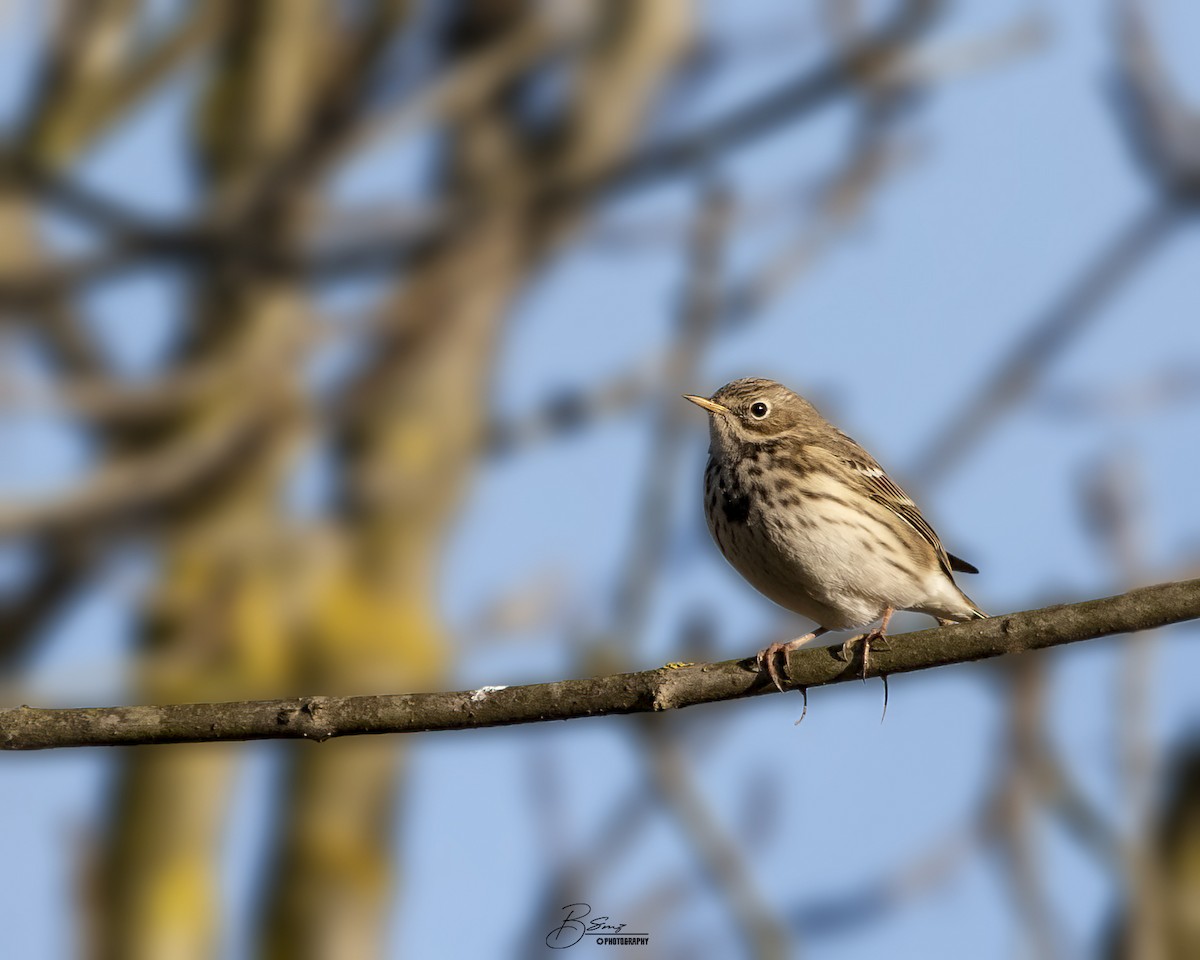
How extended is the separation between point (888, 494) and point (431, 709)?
3.78 meters

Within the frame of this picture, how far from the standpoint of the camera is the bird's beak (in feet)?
26.9

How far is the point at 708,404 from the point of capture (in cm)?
828

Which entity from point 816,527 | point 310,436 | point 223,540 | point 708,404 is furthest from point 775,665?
point 223,540

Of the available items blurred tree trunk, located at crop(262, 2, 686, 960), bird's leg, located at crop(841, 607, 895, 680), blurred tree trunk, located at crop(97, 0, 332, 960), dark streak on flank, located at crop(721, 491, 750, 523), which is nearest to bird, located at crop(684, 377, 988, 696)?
dark streak on flank, located at crop(721, 491, 750, 523)

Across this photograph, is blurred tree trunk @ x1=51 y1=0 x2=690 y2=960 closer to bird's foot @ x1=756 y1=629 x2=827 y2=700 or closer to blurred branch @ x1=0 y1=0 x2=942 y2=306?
blurred branch @ x1=0 y1=0 x2=942 y2=306

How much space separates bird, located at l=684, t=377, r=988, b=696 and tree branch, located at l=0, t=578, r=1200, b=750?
5.79 feet

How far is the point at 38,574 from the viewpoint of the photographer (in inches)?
421

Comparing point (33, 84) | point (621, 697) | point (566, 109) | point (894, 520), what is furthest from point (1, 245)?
point (621, 697)

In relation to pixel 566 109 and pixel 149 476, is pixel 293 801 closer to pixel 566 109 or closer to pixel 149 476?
pixel 149 476

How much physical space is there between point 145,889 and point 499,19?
7252 millimetres

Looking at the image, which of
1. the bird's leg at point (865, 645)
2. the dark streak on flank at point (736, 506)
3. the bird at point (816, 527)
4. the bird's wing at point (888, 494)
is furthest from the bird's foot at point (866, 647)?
the bird's wing at point (888, 494)

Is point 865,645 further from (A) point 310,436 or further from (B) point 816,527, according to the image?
Answer: (A) point 310,436

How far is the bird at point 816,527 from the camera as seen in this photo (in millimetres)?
7184

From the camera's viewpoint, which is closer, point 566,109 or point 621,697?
point 621,697
